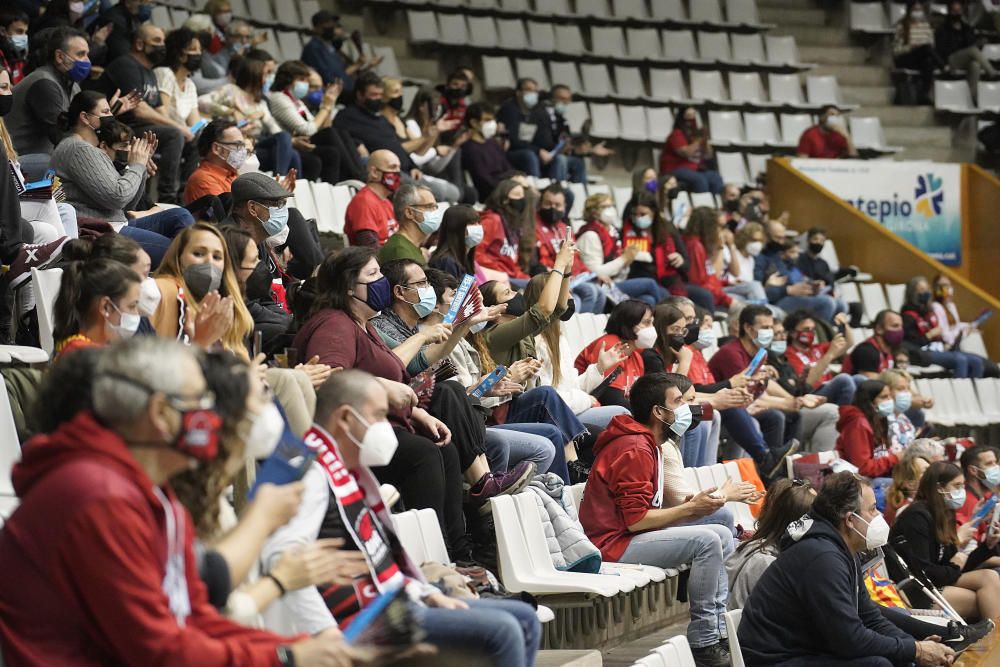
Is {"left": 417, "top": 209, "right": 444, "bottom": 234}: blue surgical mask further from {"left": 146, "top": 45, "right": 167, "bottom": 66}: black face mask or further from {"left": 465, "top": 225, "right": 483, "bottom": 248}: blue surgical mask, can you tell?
{"left": 146, "top": 45, "right": 167, "bottom": 66}: black face mask

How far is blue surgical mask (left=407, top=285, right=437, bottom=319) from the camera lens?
189 inches

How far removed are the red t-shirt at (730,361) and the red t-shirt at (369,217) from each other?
193cm

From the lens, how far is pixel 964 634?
16.4 ft

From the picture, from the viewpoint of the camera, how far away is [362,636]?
2.21m

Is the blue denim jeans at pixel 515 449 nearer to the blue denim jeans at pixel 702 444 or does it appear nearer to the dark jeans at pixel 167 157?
the blue denim jeans at pixel 702 444

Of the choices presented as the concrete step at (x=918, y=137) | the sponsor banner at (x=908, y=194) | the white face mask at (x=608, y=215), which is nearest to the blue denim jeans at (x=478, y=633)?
the white face mask at (x=608, y=215)

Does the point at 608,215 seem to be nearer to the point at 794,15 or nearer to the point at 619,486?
the point at 619,486

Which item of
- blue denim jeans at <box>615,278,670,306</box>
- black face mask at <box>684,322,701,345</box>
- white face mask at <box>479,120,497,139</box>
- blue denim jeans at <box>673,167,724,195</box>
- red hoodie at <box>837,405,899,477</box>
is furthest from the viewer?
blue denim jeans at <box>673,167,724,195</box>

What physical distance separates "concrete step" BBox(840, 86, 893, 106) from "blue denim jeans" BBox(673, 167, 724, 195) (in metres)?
3.18

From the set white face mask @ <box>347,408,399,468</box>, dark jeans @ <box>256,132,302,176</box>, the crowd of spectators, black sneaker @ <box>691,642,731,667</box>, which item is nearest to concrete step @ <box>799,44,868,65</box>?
the crowd of spectators

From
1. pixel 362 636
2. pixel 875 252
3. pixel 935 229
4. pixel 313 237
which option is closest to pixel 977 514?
pixel 313 237

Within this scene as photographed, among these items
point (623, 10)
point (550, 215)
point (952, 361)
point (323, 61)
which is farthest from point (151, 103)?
point (623, 10)

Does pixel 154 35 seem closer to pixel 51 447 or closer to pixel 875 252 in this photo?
pixel 51 447

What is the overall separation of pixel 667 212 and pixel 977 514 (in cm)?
401
